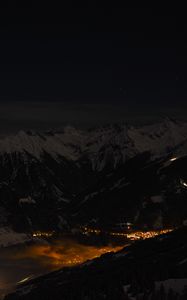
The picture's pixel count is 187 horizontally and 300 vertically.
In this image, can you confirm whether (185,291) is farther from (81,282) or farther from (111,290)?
(81,282)

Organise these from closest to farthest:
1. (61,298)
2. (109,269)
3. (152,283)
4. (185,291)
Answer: (185,291) → (152,283) → (61,298) → (109,269)

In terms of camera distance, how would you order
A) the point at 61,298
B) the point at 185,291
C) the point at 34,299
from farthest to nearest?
1. the point at 34,299
2. the point at 61,298
3. the point at 185,291

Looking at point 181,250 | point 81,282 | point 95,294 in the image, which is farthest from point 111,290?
point 181,250

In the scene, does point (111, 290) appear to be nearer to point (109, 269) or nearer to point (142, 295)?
point (142, 295)

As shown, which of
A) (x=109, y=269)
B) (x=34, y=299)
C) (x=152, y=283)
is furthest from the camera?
(x=109, y=269)

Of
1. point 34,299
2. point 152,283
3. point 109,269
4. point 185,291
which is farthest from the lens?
point 109,269

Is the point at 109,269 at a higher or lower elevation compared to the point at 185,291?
lower

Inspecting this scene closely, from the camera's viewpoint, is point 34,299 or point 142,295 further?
point 34,299

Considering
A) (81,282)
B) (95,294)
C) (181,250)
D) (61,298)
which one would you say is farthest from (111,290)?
(181,250)

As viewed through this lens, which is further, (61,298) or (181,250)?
(181,250)
